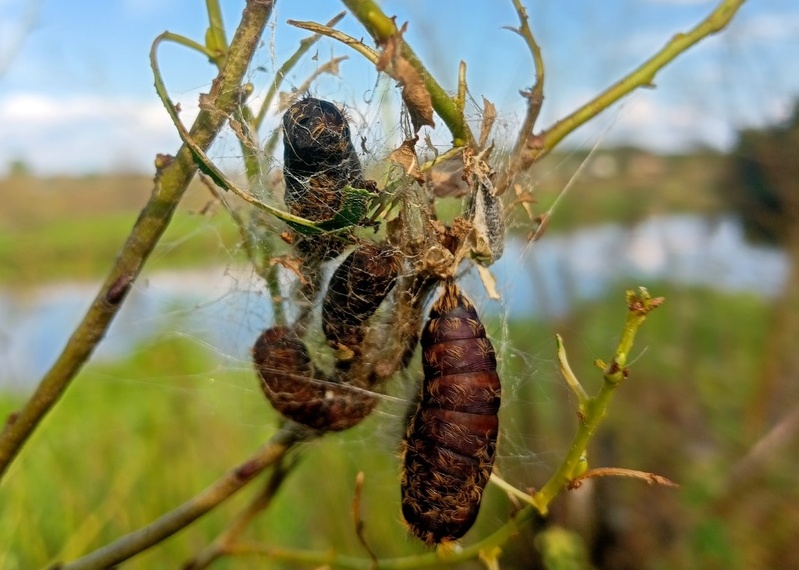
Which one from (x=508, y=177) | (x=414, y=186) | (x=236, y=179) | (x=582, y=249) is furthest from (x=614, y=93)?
(x=582, y=249)

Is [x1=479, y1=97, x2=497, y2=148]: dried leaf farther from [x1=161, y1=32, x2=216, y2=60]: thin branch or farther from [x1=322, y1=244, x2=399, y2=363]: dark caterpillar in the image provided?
[x1=161, y1=32, x2=216, y2=60]: thin branch

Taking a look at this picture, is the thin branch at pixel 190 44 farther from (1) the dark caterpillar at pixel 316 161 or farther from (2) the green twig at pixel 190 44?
(1) the dark caterpillar at pixel 316 161

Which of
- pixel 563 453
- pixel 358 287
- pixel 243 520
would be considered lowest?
pixel 563 453

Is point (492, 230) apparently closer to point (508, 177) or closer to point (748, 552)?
point (508, 177)

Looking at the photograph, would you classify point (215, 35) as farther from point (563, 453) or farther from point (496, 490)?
point (563, 453)

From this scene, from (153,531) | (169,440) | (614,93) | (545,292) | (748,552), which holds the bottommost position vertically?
(748,552)

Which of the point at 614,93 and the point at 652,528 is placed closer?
the point at 614,93

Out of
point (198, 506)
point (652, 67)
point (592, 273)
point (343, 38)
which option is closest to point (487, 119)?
point (343, 38)
